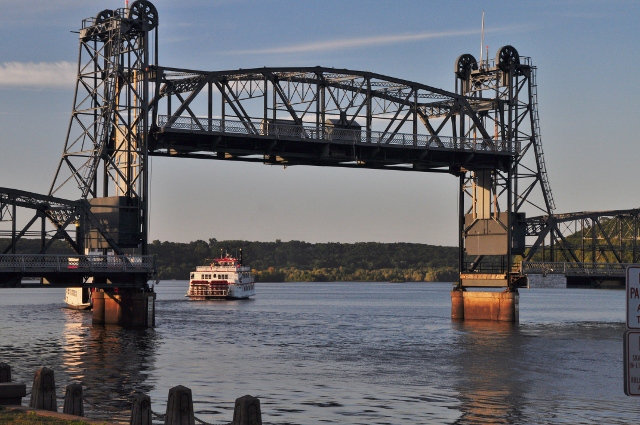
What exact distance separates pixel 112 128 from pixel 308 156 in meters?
14.4

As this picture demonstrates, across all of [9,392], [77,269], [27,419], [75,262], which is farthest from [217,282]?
[27,419]

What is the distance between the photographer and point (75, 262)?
2542 inches

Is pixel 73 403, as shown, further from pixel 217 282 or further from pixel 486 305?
pixel 217 282

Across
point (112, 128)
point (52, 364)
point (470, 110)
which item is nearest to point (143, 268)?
point (112, 128)

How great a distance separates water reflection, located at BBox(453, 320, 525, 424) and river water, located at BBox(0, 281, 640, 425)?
0.27 feet

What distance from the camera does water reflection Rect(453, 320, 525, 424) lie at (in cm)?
3362

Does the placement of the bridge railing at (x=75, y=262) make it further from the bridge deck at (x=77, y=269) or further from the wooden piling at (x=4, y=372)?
the wooden piling at (x=4, y=372)

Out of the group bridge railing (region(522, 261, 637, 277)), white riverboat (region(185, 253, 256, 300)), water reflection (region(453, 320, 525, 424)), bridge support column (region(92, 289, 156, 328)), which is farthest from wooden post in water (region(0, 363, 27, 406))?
white riverboat (region(185, 253, 256, 300))

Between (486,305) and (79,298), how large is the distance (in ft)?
175

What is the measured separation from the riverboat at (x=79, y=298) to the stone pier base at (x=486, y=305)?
4482 cm

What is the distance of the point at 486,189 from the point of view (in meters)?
81.8

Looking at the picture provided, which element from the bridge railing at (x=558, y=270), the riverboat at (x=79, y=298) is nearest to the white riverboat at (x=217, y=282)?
the riverboat at (x=79, y=298)

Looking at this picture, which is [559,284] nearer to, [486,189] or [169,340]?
[486,189]

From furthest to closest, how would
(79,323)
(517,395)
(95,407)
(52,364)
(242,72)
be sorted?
(79,323) < (242,72) < (52,364) < (517,395) < (95,407)
